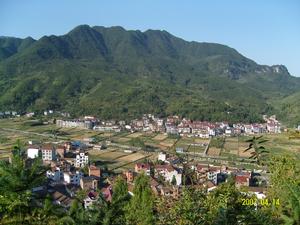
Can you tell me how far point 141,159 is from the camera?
38469mm

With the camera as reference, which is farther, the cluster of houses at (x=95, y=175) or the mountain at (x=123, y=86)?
the mountain at (x=123, y=86)

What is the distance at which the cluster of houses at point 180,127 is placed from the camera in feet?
201

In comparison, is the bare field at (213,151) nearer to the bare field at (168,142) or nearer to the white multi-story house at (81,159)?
the bare field at (168,142)

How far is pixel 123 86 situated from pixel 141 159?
166ft

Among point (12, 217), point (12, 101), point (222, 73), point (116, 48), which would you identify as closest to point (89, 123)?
point (12, 101)

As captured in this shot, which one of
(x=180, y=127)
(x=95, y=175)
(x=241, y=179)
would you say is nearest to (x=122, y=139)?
(x=180, y=127)

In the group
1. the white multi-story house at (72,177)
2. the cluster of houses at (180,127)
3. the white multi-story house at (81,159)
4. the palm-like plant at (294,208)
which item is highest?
the palm-like plant at (294,208)

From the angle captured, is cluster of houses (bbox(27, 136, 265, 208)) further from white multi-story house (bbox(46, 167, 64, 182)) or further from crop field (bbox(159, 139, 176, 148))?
crop field (bbox(159, 139, 176, 148))

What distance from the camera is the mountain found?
74.9m

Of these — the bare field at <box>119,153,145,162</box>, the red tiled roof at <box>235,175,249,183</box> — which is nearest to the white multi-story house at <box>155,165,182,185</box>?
the red tiled roof at <box>235,175,249,183</box>

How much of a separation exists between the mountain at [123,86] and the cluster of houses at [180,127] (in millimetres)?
3424

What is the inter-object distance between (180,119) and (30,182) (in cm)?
6591

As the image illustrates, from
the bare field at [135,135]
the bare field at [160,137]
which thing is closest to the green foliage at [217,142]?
the bare field at [160,137]

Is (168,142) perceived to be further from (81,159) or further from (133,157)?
(81,159)
